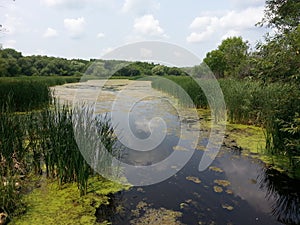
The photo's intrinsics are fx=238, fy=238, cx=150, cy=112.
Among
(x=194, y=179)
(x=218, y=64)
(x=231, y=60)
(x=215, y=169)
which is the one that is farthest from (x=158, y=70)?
(x=194, y=179)

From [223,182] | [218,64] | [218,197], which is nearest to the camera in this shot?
[218,197]

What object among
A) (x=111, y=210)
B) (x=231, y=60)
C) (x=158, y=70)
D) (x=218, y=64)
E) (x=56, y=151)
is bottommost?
(x=111, y=210)

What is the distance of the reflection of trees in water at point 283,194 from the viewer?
2.54m

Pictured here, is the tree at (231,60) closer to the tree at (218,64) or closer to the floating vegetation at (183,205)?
the tree at (218,64)

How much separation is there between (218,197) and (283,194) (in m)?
0.86

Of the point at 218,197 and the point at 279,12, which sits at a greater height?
the point at 279,12

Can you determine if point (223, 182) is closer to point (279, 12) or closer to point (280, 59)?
point (280, 59)

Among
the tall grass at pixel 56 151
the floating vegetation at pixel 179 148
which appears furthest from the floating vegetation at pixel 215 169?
the tall grass at pixel 56 151

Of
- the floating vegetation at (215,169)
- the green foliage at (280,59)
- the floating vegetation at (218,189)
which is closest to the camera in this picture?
the green foliage at (280,59)

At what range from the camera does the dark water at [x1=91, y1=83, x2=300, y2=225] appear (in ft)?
8.06

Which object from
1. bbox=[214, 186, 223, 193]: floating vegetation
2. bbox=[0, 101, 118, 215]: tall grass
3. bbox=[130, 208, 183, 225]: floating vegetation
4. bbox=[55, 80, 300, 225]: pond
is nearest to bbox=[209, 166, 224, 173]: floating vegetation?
bbox=[55, 80, 300, 225]: pond

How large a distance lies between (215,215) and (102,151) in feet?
5.11

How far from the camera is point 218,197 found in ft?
9.40

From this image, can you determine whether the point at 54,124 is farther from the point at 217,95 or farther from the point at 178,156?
the point at 217,95
